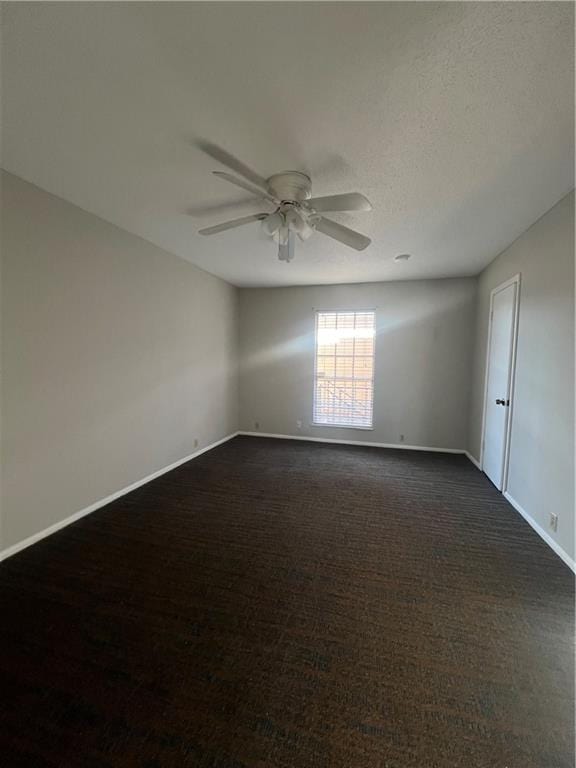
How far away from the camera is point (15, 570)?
2049 millimetres

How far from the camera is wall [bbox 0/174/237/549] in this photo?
221 cm

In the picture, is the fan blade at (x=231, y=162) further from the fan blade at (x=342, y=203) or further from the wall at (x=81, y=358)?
the wall at (x=81, y=358)

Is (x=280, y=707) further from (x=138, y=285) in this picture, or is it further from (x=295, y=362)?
(x=295, y=362)

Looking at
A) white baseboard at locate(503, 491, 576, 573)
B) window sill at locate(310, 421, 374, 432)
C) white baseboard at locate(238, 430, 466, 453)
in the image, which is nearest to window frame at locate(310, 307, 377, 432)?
window sill at locate(310, 421, 374, 432)

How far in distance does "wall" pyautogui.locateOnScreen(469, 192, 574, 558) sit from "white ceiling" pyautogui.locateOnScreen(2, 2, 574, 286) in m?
0.37

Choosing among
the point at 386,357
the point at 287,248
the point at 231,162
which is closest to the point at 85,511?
the point at 287,248

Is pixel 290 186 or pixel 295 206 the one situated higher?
pixel 290 186

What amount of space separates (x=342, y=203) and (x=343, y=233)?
1.02 feet

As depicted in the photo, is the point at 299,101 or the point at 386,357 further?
the point at 386,357

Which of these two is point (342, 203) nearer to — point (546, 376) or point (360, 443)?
point (546, 376)

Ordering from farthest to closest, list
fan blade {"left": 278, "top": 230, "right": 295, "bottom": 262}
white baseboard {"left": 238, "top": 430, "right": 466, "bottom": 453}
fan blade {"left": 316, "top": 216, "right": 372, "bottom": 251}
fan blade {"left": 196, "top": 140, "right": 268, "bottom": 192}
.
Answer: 1. white baseboard {"left": 238, "top": 430, "right": 466, "bottom": 453}
2. fan blade {"left": 278, "top": 230, "right": 295, "bottom": 262}
3. fan blade {"left": 316, "top": 216, "right": 372, "bottom": 251}
4. fan blade {"left": 196, "top": 140, "right": 268, "bottom": 192}

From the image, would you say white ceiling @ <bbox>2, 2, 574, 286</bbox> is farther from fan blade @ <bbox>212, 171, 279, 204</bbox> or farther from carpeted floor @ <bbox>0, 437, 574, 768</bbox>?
carpeted floor @ <bbox>0, 437, 574, 768</bbox>

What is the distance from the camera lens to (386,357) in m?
4.91

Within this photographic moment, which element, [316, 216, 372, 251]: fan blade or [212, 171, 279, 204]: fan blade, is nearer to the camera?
[212, 171, 279, 204]: fan blade
